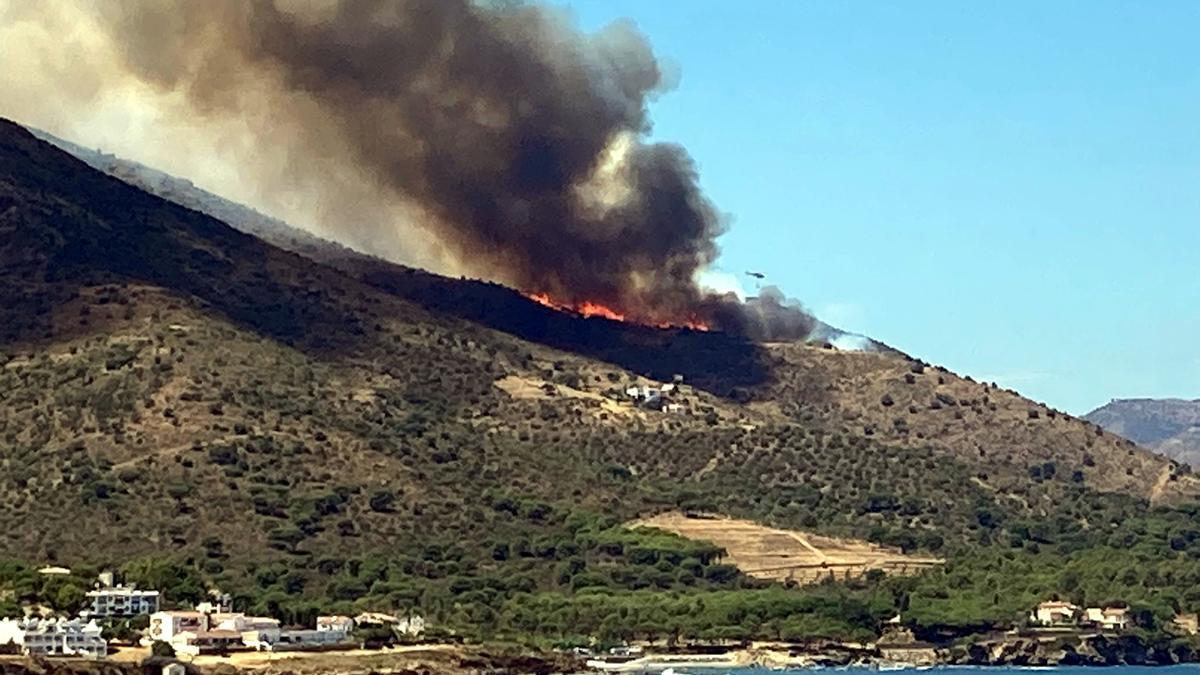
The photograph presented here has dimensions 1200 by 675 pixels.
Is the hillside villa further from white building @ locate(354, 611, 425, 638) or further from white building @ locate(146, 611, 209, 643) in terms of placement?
white building @ locate(146, 611, 209, 643)

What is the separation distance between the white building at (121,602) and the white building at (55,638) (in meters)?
12.6

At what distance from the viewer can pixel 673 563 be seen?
19625 cm

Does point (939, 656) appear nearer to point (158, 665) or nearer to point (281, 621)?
point (281, 621)

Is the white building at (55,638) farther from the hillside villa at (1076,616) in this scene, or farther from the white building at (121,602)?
the hillside villa at (1076,616)

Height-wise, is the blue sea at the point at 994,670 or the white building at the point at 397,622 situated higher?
the white building at the point at 397,622

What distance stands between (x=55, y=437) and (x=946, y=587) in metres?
64.7

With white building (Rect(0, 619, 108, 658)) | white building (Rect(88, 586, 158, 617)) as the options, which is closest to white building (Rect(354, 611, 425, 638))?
white building (Rect(88, 586, 158, 617))

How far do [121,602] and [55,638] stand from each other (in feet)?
55.8

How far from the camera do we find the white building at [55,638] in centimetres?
13731

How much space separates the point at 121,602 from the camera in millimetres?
155875

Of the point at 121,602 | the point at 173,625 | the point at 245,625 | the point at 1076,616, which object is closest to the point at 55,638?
the point at 173,625

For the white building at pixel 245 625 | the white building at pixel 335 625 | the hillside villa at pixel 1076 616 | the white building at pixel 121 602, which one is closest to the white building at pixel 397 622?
the white building at pixel 335 625

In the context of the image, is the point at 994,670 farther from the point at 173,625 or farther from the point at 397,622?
the point at 173,625

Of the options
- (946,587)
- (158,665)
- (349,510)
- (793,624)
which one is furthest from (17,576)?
(946,587)
